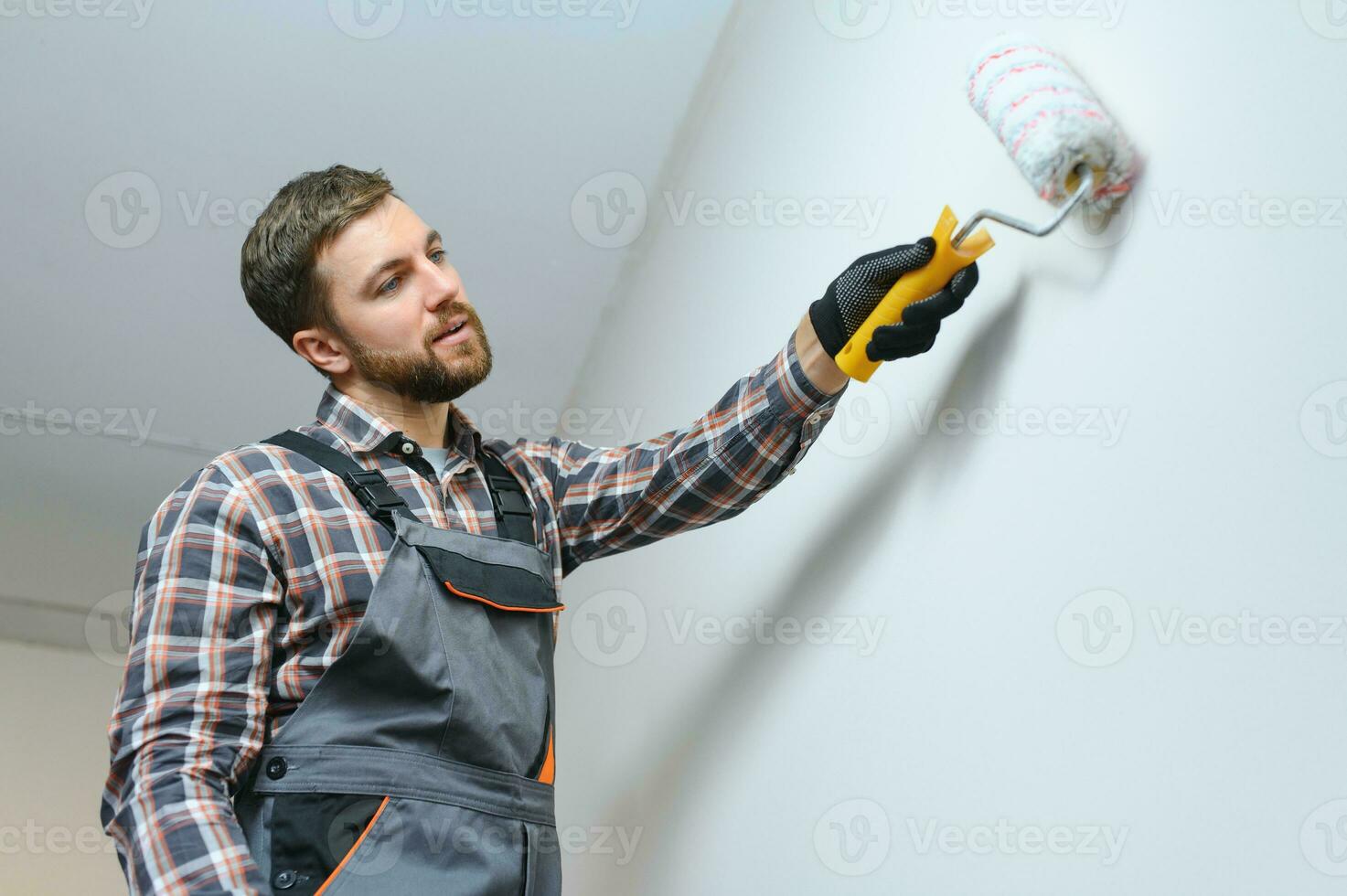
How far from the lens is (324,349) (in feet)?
4.36

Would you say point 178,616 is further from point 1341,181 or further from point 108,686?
point 108,686

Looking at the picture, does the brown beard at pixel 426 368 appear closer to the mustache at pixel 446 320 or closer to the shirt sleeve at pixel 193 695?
the mustache at pixel 446 320

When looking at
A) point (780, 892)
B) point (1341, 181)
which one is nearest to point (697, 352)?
point (780, 892)

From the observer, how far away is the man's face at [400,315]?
1261mm

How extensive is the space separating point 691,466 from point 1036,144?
507 mm

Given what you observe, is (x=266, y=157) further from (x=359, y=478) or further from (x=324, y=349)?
(x=359, y=478)

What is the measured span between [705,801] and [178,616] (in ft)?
2.09

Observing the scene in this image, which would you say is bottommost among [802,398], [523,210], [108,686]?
[108,686]

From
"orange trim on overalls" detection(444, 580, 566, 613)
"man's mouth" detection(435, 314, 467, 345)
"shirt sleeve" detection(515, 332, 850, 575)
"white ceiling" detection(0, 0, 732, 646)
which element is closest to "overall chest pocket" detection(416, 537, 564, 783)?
"orange trim on overalls" detection(444, 580, 566, 613)

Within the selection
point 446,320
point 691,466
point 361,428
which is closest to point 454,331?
point 446,320

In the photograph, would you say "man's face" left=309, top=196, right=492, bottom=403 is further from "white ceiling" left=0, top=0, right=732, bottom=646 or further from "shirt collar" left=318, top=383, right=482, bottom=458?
"white ceiling" left=0, top=0, right=732, bottom=646

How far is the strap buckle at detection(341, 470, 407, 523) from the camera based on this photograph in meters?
1.14

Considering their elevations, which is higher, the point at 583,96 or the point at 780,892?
the point at 583,96

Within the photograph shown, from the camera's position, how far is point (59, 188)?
2.10 metres
